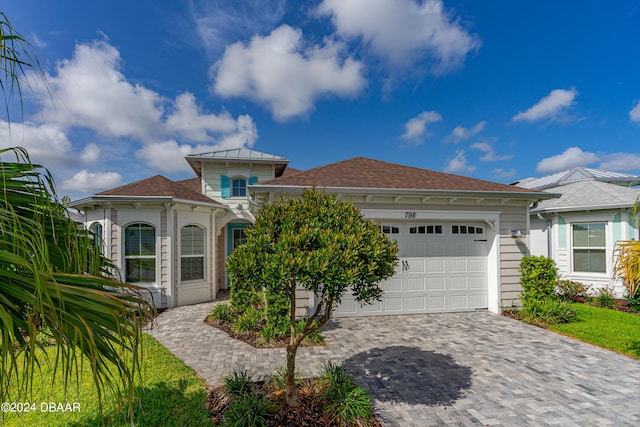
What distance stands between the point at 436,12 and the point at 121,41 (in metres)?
7.64

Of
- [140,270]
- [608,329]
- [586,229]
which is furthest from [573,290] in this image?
[140,270]

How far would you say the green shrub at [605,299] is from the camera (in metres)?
8.41

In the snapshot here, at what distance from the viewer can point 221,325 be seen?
6656 millimetres

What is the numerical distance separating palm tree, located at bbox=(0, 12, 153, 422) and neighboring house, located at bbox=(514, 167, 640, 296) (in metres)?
11.6

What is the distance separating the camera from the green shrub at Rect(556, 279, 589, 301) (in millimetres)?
9219

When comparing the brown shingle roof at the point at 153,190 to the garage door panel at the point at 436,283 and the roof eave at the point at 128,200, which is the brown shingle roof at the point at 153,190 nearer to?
the roof eave at the point at 128,200

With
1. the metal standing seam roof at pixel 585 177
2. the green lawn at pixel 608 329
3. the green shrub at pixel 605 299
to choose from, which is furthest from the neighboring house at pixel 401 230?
the metal standing seam roof at pixel 585 177

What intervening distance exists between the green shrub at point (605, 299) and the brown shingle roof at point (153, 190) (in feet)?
43.5

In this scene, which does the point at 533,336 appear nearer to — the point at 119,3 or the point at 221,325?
the point at 221,325

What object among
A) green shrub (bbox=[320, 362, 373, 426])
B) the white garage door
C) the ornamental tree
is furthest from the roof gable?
green shrub (bbox=[320, 362, 373, 426])

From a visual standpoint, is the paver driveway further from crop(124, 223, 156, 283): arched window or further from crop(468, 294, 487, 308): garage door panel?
crop(124, 223, 156, 283): arched window

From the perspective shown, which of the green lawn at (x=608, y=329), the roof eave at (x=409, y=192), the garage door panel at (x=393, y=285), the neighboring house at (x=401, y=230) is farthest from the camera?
the garage door panel at (x=393, y=285)

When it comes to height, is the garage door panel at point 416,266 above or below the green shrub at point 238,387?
above

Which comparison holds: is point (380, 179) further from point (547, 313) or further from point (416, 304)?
point (547, 313)
